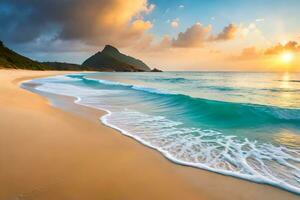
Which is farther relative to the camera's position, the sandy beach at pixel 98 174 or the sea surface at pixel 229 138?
the sea surface at pixel 229 138

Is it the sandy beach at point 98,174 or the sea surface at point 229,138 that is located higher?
the sea surface at point 229,138

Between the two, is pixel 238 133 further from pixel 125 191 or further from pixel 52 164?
pixel 52 164

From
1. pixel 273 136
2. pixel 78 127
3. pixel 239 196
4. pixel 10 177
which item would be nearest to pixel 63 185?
pixel 10 177

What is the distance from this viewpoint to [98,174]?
11.9 feet

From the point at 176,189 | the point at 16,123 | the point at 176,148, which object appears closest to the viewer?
the point at 176,189

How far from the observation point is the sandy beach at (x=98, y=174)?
3.10m

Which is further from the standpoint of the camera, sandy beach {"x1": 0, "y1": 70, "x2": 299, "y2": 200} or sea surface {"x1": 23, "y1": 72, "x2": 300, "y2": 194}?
sea surface {"x1": 23, "y1": 72, "x2": 300, "y2": 194}

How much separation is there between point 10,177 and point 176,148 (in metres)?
3.27

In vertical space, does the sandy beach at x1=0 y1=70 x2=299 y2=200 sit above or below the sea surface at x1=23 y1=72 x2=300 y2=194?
below

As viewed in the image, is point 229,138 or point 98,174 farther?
point 229,138

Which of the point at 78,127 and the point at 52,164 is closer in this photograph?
the point at 52,164

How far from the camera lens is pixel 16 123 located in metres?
6.63

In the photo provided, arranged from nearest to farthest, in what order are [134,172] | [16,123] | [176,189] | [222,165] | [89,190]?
[89,190], [176,189], [134,172], [222,165], [16,123]

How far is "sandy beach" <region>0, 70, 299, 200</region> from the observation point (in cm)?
310
